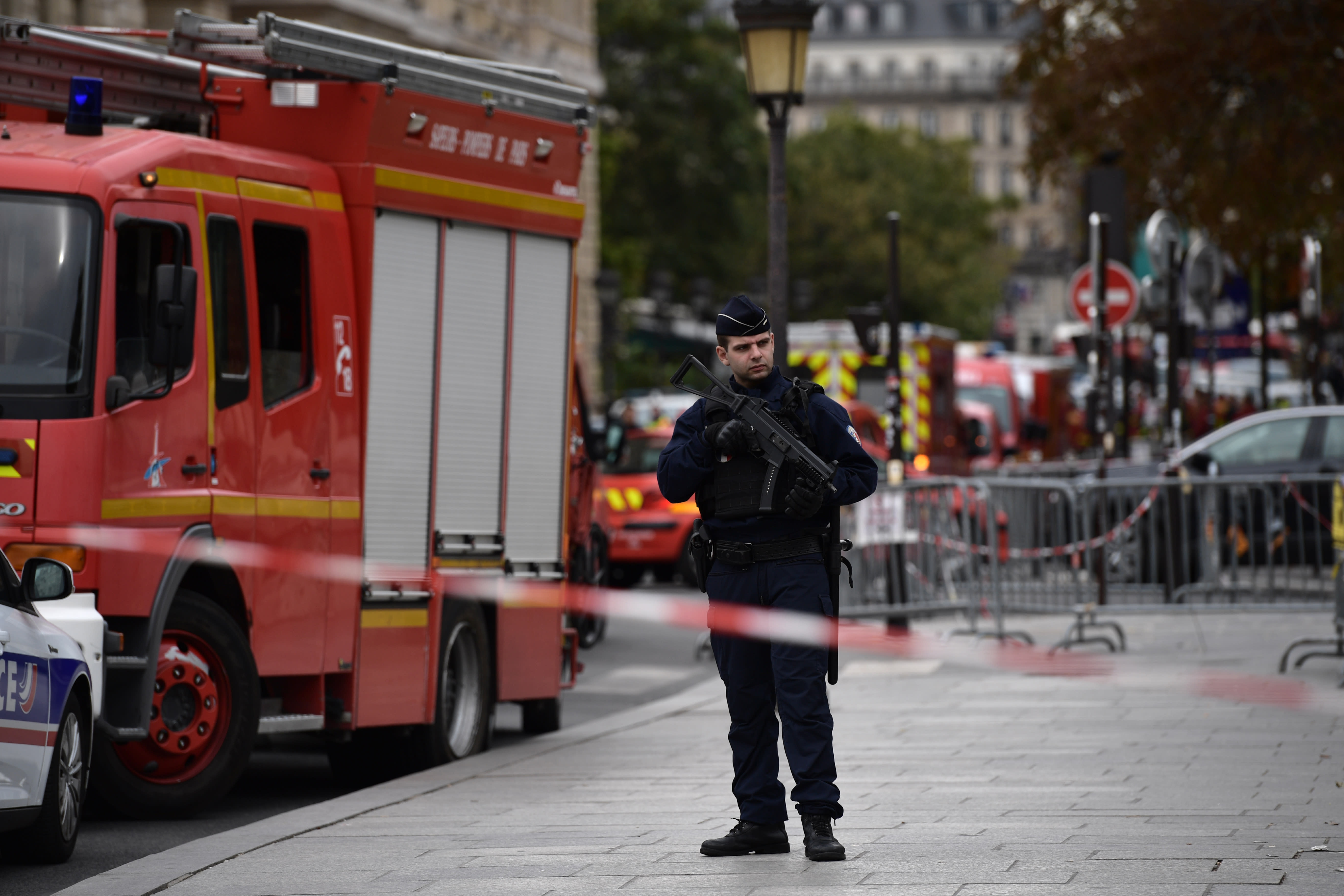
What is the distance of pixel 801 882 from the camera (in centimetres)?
720

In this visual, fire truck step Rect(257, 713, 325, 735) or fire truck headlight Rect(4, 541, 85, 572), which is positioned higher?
fire truck headlight Rect(4, 541, 85, 572)

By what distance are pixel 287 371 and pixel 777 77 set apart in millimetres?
5560

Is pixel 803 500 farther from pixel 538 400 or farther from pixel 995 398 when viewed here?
pixel 995 398

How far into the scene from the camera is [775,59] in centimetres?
1498

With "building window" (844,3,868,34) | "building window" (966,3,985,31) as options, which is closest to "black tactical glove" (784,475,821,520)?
"building window" (844,3,868,34)

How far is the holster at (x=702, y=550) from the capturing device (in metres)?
7.89

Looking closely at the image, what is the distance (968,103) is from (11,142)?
498ft

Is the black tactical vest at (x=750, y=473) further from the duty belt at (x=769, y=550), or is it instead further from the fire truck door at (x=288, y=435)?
the fire truck door at (x=288, y=435)

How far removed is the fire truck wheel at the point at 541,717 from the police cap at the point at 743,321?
5.56 metres

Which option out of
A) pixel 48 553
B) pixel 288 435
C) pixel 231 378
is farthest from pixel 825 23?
pixel 48 553

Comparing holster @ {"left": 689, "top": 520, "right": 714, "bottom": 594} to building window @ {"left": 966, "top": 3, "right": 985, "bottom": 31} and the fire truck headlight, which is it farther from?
building window @ {"left": 966, "top": 3, "right": 985, "bottom": 31}

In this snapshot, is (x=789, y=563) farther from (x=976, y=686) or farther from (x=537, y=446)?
(x=976, y=686)

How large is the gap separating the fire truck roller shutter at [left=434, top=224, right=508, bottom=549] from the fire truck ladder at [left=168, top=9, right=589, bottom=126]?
0.71m

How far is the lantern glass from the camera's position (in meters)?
15.0
